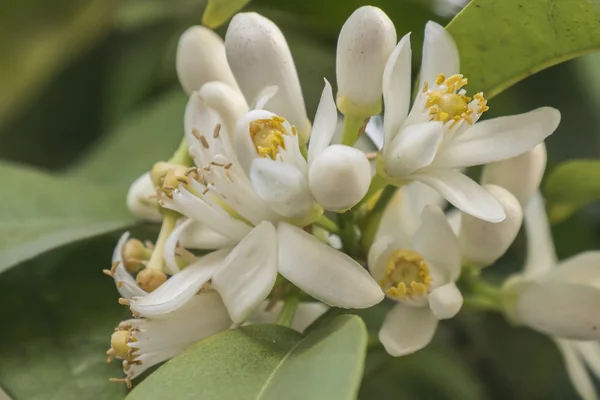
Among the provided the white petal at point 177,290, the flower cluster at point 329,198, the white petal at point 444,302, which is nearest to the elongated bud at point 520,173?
the flower cluster at point 329,198

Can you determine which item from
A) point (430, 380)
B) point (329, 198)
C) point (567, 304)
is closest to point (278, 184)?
point (329, 198)

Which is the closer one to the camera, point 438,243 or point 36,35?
point 438,243

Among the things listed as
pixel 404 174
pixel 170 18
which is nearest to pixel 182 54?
pixel 404 174

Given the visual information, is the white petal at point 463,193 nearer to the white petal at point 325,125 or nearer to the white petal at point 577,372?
the white petal at point 325,125

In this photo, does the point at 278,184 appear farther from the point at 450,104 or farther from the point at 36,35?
the point at 36,35

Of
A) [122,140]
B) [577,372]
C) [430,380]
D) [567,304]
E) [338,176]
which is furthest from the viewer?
[122,140]

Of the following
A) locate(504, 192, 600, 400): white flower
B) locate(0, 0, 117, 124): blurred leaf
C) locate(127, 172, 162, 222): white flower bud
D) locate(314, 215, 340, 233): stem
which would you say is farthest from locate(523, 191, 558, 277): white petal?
locate(0, 0, 117, 124): blurred leaf

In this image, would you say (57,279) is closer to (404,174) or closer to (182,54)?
(182,54)
